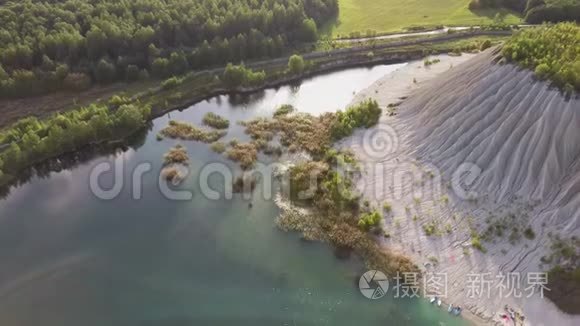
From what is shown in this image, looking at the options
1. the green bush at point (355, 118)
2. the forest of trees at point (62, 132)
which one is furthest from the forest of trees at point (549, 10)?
the forest of trees at point (62, 132)

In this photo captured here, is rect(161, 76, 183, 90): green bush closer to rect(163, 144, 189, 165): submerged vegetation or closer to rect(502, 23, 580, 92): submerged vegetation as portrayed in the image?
rect(163, 144, 189, 165): submerged vegetation

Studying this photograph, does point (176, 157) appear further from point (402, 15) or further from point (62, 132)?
point (402, 15)

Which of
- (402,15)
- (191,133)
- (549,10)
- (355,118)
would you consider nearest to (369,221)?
(355,118)

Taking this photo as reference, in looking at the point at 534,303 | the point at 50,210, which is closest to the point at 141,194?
the point at 50,210

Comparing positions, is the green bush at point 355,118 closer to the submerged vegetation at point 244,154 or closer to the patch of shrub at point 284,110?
the patch of shrub at point 284,110

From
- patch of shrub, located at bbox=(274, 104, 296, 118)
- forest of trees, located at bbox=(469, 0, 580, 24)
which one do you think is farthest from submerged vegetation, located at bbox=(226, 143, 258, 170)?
forest of trees, located at bbox=(469, 0, 580, 24)

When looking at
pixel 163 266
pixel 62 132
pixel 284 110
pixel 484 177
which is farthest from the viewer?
pixel 284 110

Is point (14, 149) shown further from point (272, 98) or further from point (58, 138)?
point (272, 98)
